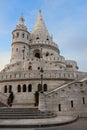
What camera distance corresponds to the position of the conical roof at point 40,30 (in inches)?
2047

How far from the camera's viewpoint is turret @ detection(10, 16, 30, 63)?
44625 mm

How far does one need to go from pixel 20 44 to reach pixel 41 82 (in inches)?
898

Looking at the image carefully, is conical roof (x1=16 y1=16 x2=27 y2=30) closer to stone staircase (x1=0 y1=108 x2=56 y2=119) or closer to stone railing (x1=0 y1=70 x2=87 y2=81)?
stone railing (x1=0 y1=70 x2=87 y2=81)

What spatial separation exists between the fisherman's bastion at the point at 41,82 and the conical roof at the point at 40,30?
2400mm

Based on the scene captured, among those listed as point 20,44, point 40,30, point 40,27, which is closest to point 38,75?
point 20,44

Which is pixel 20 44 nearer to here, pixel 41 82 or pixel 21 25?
pixel 21 25

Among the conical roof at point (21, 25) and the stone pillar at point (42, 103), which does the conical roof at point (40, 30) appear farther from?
the stone pillar at point (42, 103)

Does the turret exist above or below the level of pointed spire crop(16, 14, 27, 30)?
below

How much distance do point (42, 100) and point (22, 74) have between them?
32.2 feet

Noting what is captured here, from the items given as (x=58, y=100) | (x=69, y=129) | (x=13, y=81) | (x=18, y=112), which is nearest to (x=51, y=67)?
(x=13, y=81)

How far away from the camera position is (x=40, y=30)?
176 ft

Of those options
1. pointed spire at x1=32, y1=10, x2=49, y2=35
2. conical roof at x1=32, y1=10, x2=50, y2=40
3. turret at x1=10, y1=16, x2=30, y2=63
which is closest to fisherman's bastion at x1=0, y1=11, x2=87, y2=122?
turret at x1=10, y1=16, x2=30, y2=63

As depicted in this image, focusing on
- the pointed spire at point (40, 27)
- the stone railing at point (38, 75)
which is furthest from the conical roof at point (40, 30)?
the stone railing at point (38, 75)

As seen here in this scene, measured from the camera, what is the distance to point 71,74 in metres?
30.9
